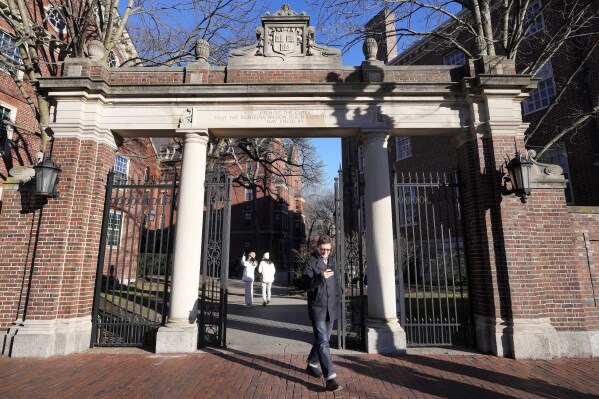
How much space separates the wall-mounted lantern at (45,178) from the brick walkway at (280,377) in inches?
106

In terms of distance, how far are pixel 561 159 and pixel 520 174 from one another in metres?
11.5

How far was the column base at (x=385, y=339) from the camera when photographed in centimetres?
584

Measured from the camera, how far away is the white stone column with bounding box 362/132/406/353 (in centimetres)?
589

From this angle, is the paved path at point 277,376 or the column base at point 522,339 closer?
the paved path at point 277,376

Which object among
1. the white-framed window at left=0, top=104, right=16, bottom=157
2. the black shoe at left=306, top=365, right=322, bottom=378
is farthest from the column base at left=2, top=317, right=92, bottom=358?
the white-framed window at left=0, top=104, right=16, bottom=157

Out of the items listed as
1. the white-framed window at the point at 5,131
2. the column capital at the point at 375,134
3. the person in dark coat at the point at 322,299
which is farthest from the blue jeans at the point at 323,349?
the white-framed window at the point at 5,131

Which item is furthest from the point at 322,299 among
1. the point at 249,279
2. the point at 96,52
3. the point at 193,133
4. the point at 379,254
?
the point at 249,279

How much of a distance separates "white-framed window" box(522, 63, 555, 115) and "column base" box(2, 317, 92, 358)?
18.4 m

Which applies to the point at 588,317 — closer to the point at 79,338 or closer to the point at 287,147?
the point at 79,338

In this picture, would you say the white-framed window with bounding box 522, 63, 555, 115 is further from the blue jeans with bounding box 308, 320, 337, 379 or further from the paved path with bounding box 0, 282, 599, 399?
the blue jeans with bounding box 308, 320, 337, 379

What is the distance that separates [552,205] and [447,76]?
10.1ft

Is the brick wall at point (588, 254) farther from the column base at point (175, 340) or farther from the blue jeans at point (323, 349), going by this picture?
the column base at point (175, 340)

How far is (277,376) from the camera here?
4.72 meters

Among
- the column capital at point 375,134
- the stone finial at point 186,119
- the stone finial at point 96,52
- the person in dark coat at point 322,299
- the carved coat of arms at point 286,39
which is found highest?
the carved coat of arms at point 286,39
